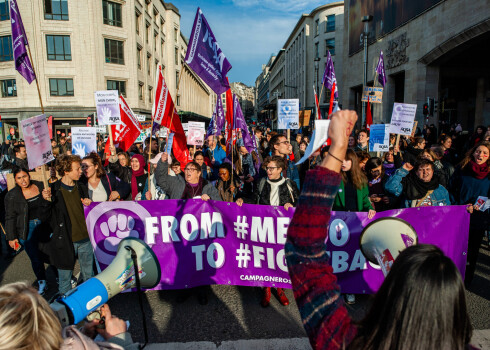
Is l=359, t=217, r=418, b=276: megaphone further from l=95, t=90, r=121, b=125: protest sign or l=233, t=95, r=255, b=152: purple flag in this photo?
l=95, t=90, r=121, b=125: protest sign

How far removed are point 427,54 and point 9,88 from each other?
29923 millimetres

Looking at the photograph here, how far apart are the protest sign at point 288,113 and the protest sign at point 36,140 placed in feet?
21.8

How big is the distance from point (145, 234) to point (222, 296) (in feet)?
3.97

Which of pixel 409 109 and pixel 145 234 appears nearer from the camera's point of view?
pixel 145 234

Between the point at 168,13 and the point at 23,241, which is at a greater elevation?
the point at 168,13

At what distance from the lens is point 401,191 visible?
4527mm

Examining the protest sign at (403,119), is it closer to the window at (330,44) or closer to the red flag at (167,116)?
the red flag at (167,116)

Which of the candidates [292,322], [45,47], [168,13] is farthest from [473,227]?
[168,13]

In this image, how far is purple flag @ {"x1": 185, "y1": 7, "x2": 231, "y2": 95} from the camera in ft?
16.9

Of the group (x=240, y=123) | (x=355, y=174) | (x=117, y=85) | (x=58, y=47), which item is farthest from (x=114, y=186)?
(x=58, y=47)

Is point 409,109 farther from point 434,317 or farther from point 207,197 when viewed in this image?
point 434,317

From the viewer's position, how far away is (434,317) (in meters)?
0.82

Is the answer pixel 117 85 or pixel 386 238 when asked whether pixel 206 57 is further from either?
pixel 117 85

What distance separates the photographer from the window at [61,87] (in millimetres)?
26719
